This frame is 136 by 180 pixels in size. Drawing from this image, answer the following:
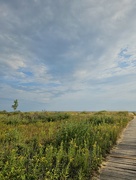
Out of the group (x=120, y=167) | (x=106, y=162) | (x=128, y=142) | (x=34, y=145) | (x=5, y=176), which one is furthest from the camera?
(x=128, y=142)

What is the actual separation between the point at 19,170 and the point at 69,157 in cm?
171

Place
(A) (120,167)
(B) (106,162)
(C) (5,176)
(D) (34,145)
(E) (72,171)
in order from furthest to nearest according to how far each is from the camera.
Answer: (D) (34,145), (B) (106,162), (A) (120,167), (E) (72,171), (C) (5,176)

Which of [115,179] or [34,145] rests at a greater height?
[34,145]

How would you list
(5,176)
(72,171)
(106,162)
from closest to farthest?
(5,176)
(72,171)
(106,162)

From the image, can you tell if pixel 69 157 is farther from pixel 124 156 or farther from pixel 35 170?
pixel 124 156

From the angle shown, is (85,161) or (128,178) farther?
(85,161)

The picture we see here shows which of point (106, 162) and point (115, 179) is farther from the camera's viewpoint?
point (106, 162)

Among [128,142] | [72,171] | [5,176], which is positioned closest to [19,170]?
[5,176]

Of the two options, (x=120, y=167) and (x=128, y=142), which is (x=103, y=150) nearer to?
(x=120, y=167)

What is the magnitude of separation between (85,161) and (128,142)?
15.5 feet

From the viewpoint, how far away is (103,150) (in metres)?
8.98

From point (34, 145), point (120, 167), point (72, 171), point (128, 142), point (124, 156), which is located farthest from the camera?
point (128, 142)

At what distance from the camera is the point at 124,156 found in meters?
8.48

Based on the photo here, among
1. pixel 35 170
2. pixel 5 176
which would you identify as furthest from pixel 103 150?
pixel 5 176
